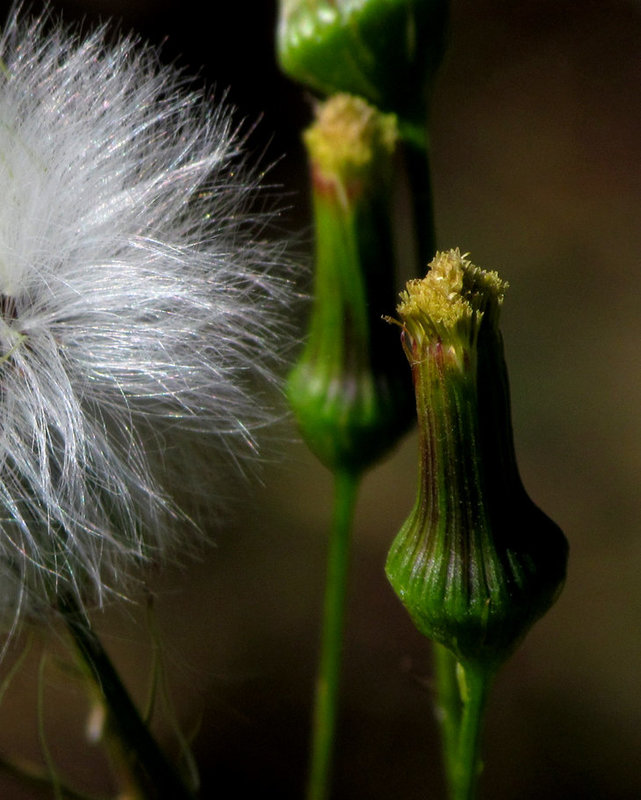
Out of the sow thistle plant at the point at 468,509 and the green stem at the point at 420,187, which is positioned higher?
the green stem at the point at 420,187

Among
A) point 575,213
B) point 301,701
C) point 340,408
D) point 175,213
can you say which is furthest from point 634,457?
point 175,213

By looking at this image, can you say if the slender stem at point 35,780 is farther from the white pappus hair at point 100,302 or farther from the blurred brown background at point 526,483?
the blurred brown background at point 526,483

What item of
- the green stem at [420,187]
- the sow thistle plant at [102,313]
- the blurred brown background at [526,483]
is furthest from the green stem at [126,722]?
the blurred brown background at [526,483]

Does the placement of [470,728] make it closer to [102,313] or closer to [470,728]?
[470,728]

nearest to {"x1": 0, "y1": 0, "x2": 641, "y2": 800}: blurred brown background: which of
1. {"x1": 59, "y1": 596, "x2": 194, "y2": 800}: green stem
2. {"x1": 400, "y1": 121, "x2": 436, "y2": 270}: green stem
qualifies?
{"x1": 59, "y1": 596, "x2": 194, "y2": 800}: green stem

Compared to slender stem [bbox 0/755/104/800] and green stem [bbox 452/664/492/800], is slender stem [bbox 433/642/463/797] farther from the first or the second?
slender stem [bbox 0/755/104/800]
